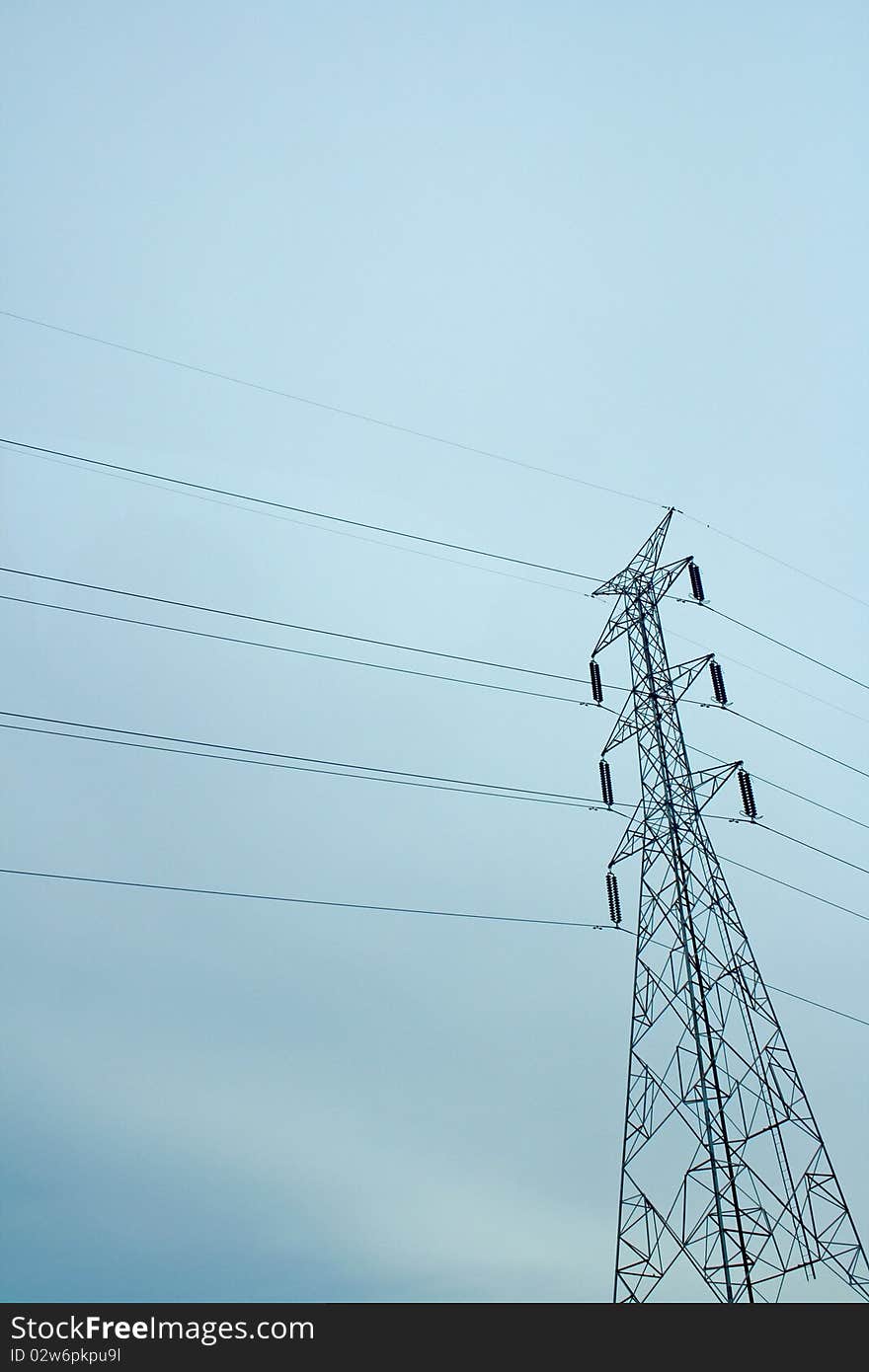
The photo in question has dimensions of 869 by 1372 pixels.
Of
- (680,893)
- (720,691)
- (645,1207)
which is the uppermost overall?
(720,691)

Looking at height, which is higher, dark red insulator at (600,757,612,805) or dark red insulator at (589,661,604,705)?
dark red insulator at (589,661,604,705)

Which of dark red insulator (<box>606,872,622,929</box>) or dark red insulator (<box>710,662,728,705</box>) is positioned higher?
dark red insulator (<box>710,662,728,705</box>)

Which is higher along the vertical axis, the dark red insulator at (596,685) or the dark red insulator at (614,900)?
the dark red insulator at (596,685)

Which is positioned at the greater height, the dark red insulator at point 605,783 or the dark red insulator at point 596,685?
the dark red insulator at point 596,685

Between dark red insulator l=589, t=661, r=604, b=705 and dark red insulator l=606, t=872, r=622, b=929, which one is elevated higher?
dark red insulator l=589, t=661, r=604, b=705

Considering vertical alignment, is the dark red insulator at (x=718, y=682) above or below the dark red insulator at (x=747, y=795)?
above

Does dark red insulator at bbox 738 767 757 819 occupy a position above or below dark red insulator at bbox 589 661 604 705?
below
